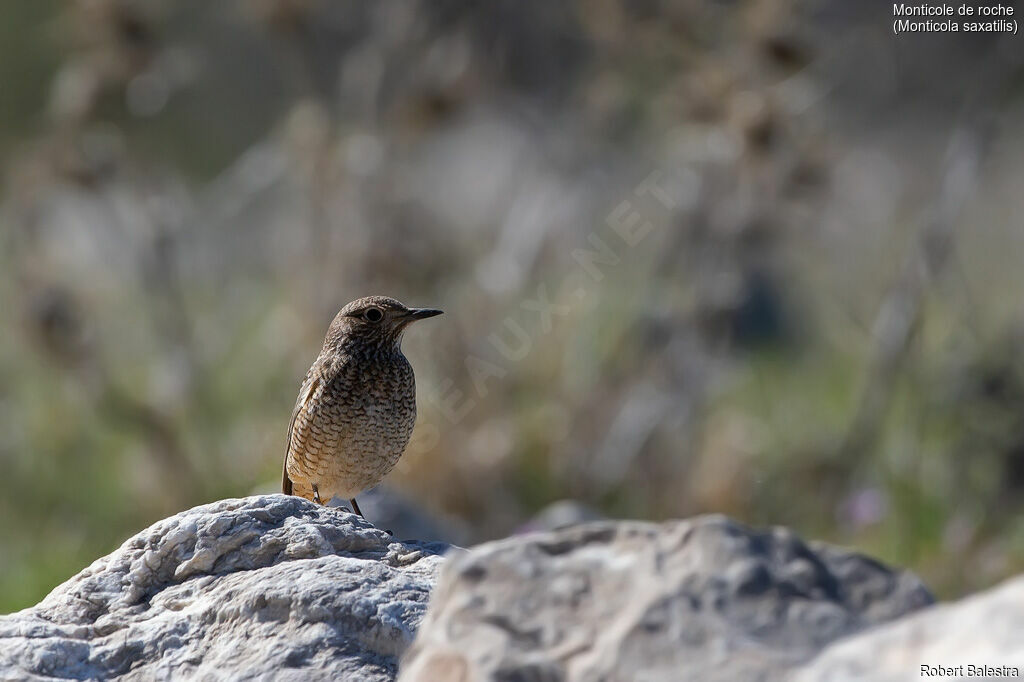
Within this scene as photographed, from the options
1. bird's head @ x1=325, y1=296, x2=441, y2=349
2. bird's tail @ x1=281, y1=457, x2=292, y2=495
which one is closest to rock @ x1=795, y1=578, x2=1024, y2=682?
bird's head @ x1=325, y1=296, x2=441, y2=349

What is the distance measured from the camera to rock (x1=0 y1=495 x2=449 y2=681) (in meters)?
2.64

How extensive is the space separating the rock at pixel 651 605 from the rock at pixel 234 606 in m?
0.53

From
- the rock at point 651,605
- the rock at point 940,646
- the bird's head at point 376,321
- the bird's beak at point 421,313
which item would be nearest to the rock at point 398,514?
the bird's head at point 376,321

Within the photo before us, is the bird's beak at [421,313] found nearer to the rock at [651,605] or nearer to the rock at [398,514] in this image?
the rock at [398,514]

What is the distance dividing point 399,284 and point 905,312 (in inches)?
110

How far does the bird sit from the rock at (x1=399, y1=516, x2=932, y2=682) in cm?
199

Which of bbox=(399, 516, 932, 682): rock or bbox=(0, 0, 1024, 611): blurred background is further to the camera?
bbox=(0, 0, 1024, 611): blurred background

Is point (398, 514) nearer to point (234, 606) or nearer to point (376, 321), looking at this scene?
point (376, 321)

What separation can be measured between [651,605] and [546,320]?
6900 mm

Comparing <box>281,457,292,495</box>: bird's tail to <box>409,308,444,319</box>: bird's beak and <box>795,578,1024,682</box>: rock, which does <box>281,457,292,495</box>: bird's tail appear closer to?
<box>409,308,444,319</box>: bird's beak

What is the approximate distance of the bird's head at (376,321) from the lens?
14.1ft

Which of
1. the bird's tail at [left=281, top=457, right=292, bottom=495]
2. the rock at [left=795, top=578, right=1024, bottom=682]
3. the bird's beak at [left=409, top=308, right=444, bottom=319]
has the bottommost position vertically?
the rock at [left=795, top=578, right=1024, bottom=682]

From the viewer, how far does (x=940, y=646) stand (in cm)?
180

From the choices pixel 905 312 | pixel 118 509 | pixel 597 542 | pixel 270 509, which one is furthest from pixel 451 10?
pixel 597 542
